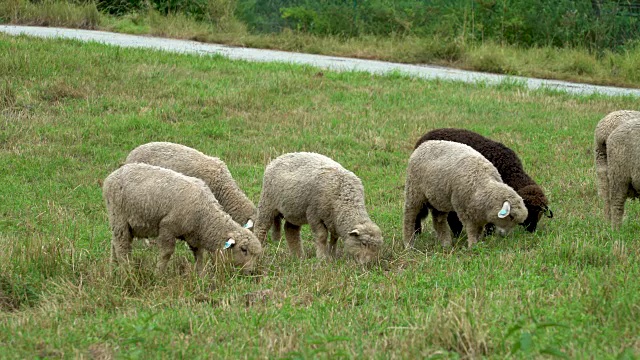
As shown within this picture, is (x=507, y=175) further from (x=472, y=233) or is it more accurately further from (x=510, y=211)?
(x=510, y=211)

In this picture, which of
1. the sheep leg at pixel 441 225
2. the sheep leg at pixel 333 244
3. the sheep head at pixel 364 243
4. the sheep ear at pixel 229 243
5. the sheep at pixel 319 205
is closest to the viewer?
the sheep ear at pixel 229 243

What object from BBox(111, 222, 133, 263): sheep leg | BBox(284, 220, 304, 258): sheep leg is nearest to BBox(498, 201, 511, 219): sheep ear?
BBox(284, 220, 304, 258): sheep leg

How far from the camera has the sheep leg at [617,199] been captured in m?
9.71

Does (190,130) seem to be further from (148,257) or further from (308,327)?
(308,327)

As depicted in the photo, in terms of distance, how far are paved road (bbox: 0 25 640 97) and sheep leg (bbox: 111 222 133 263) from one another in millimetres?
11352

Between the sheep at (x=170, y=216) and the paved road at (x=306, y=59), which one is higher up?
the sheep at (x=170, y=216)

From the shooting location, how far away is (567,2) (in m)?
24.0

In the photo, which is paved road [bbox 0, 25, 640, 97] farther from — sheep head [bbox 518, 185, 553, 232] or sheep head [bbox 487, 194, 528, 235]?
sheep head [bbox 487, 194, 528, 235]

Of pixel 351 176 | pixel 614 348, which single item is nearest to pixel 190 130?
pixel 351 176

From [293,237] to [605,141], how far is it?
3796 millimetres

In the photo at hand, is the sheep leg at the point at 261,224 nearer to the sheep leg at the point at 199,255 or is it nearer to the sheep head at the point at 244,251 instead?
the sheep leg at the point at 199,255

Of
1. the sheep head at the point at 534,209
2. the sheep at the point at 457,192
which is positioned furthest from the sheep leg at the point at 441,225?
the sheep head at the point at 534,209

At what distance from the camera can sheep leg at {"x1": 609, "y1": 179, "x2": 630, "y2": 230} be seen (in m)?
9.71

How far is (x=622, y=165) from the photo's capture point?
9.62m
